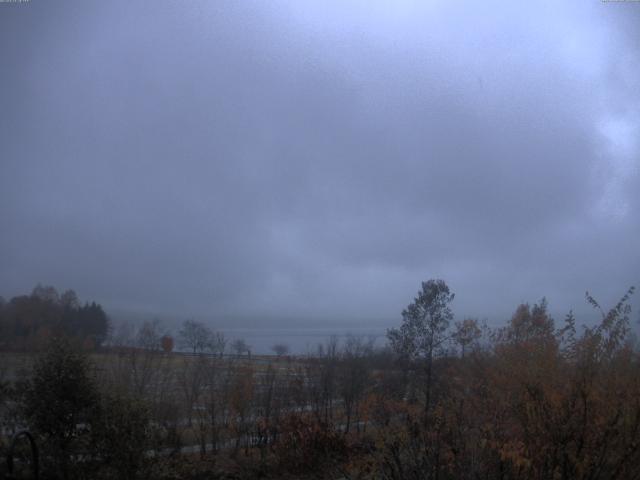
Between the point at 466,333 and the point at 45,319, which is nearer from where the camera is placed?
the point at 466,333

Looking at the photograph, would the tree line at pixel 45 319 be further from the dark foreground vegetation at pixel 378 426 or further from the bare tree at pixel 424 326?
the bare tree at pixel 424 326

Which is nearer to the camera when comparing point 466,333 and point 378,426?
point 378,426

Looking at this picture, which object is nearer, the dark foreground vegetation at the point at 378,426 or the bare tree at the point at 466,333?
the dark foreground vegetation at the point at 378,426

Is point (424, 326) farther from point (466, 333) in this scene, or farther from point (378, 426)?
point (378, 426)

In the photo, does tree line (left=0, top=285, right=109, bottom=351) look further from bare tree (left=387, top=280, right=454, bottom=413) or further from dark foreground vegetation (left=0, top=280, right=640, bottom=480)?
bare tree (left=387, top=280, right=454, bottom=413)

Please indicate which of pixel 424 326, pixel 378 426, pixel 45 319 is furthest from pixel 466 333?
pixel 45 319

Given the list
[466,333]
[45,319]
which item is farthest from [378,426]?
[45,319]

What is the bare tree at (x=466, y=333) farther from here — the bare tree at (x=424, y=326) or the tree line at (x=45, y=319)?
the tree line at (x=45, y=319)

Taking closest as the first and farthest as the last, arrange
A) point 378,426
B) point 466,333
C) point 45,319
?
point 378,426 → point 466,333 → point 45,319

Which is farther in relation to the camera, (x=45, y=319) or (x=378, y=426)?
(x=45, y=319)

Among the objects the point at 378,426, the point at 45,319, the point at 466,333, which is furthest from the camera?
the point at 45,319

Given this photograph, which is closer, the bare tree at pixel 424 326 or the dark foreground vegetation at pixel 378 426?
the dark foreground vegetation at pixel 378 426

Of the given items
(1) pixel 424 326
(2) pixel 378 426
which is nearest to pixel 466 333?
(1) pixel 424 326

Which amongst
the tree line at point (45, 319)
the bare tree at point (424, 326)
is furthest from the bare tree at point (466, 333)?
the tree line at point (45, 319)
